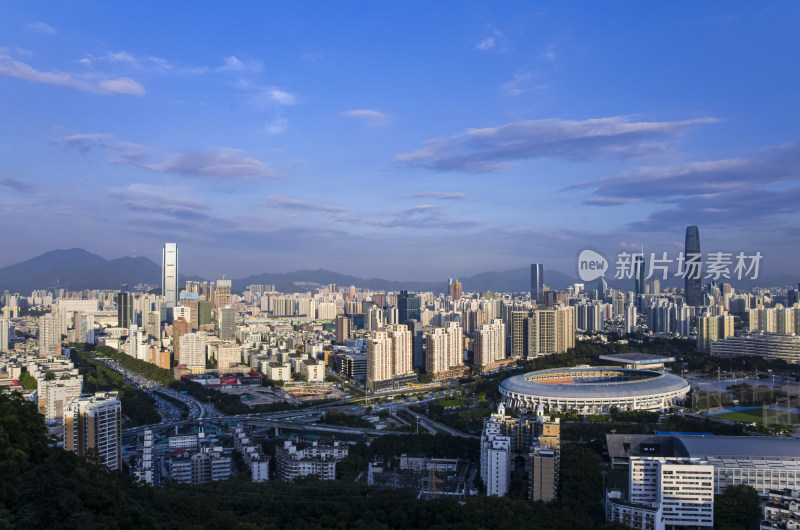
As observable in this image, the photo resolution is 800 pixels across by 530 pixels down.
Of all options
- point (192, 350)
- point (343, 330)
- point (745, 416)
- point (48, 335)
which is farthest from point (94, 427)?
point (343, 330)

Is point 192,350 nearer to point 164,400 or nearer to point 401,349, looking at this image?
point 164,400

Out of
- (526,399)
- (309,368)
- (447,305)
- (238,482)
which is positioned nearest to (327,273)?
(447,305)

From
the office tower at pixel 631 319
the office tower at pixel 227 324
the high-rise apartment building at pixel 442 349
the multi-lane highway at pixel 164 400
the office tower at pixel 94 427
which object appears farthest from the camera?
the office tower at pixel 631 319

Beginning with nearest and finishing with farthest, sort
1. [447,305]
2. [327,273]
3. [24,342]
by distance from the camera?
1. [24,342]
2. [447,305]
3. [327,273]

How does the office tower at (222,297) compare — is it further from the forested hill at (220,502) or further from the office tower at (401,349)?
the forested hill at (220,502)

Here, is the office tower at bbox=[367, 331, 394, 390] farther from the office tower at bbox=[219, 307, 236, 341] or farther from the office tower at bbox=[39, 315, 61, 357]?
the office tower at bbox=[39, 315, 61, 357]

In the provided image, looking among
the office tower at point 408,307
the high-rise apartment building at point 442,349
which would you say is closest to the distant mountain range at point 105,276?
the office tower at point 408,307

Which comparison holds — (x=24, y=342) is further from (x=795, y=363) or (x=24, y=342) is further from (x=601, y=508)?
(x=795, y=363)
